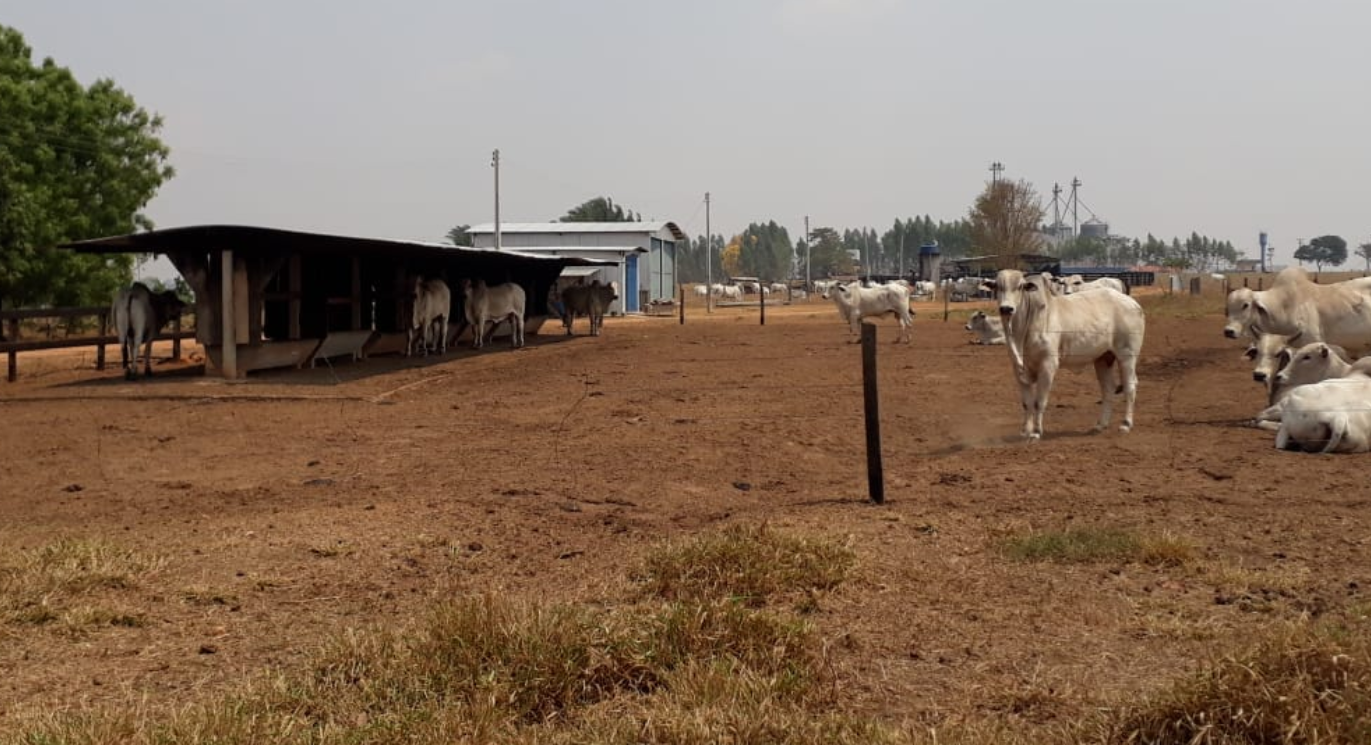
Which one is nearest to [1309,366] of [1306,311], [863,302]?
[1306,311]

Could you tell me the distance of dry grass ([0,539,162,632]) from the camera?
5.52 m

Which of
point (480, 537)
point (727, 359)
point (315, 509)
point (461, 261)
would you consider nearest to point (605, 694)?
point (480, 537)

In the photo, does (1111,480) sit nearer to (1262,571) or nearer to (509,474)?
(1262,571)

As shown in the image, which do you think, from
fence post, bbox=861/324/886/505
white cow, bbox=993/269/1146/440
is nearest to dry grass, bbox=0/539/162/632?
fence post, bbox=861/324/886/505

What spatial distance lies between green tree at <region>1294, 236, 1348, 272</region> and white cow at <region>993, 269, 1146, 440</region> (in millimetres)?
134994

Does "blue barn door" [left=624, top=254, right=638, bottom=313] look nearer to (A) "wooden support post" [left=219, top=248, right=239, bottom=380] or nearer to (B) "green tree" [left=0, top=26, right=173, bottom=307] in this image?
(B) "green tree" [left=0, top=26, right=173, bottom=307]

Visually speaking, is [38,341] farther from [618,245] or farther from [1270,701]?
[618,245]

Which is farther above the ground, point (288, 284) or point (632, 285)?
point (632, 285)

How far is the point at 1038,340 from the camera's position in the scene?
11.4 metres

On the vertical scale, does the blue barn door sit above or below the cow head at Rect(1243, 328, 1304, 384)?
above

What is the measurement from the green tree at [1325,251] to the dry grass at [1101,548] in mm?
140975

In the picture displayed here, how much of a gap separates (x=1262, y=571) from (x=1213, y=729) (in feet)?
8.77

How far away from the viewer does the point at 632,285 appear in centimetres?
5241

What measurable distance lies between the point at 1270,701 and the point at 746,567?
8.81 ft
